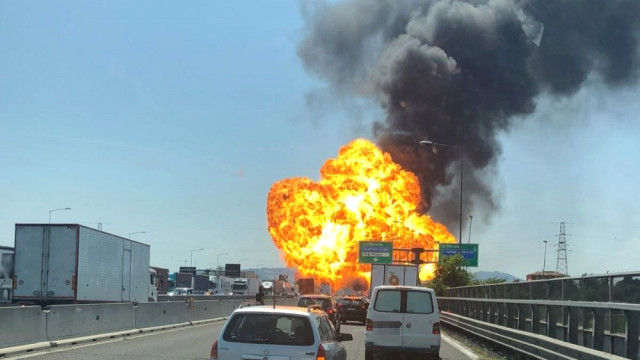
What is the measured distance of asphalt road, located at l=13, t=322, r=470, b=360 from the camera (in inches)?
600

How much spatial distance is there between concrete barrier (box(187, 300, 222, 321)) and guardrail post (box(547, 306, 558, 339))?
18.3 meters

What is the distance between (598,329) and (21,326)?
1194cm

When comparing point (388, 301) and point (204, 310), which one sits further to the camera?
point (204, 310)

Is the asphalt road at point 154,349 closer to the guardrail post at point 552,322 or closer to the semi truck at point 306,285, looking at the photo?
the guardrail post at point 552,322

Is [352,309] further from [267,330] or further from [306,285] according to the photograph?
[306,285]

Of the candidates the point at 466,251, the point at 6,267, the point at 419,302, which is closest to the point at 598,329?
the point at 419,302

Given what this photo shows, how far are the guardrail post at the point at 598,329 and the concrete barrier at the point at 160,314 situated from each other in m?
15.9

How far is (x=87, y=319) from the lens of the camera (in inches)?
766

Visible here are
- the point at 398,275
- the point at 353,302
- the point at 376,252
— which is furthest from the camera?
the point at 376,252

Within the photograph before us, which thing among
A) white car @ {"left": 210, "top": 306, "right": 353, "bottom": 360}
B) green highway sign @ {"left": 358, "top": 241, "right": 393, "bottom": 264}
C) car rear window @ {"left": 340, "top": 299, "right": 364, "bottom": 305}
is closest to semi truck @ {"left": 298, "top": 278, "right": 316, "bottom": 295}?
green highway sign @ {"left": 358, "top": 241, "right": 393, "bottom": 264}

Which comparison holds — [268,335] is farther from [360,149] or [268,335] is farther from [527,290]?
[360,149]

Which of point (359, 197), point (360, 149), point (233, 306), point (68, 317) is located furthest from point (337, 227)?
point (68, 317)

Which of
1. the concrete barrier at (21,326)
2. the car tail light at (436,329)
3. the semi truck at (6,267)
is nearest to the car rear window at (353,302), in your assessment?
the semi truck at (6,267)

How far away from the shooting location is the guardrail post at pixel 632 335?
9.43 meters
